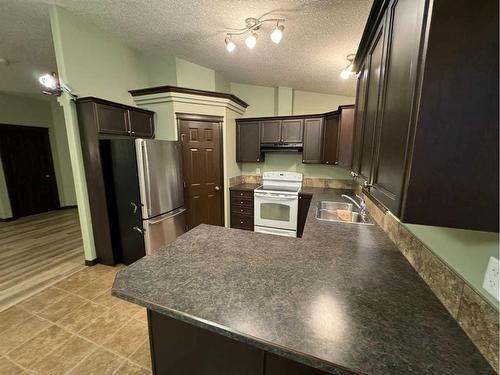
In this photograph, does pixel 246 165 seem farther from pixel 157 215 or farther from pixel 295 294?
pixel 295 294

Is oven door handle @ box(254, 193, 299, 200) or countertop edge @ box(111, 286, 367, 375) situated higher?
countertop edge @ box(111, 286, 367, 375)

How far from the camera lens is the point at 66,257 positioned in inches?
117

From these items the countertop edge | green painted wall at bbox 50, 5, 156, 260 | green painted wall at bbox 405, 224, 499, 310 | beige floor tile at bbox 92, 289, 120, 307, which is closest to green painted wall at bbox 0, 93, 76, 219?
green painted wall at bbox 50, 5, 156, 260

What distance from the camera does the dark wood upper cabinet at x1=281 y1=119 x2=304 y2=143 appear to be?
3525 mm

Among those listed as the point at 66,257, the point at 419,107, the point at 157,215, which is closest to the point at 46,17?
the point at 157,215

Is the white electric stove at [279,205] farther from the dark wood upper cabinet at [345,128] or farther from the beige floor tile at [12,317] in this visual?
the beige floor tile at [12,317]

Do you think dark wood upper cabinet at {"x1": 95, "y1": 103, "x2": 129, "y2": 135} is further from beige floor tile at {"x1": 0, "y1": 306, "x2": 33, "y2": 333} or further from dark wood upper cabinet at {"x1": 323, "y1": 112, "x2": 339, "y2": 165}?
dark wood upper cabinet at {"x1": 323, "y1": 112, "x2": 339, "y2": 165}

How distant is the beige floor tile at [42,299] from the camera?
6.69 feet

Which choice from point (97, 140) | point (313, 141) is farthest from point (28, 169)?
point (313, 141)

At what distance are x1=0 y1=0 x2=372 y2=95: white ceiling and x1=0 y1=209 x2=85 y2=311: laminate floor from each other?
2.84m

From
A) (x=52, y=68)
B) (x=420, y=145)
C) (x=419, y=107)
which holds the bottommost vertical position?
(x=420, y=145)

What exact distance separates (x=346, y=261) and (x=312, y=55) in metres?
2.38

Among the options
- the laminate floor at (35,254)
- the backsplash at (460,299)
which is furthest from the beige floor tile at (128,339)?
the backsplash at (460,299)

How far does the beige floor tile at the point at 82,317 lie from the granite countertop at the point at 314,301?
1.33 metres
